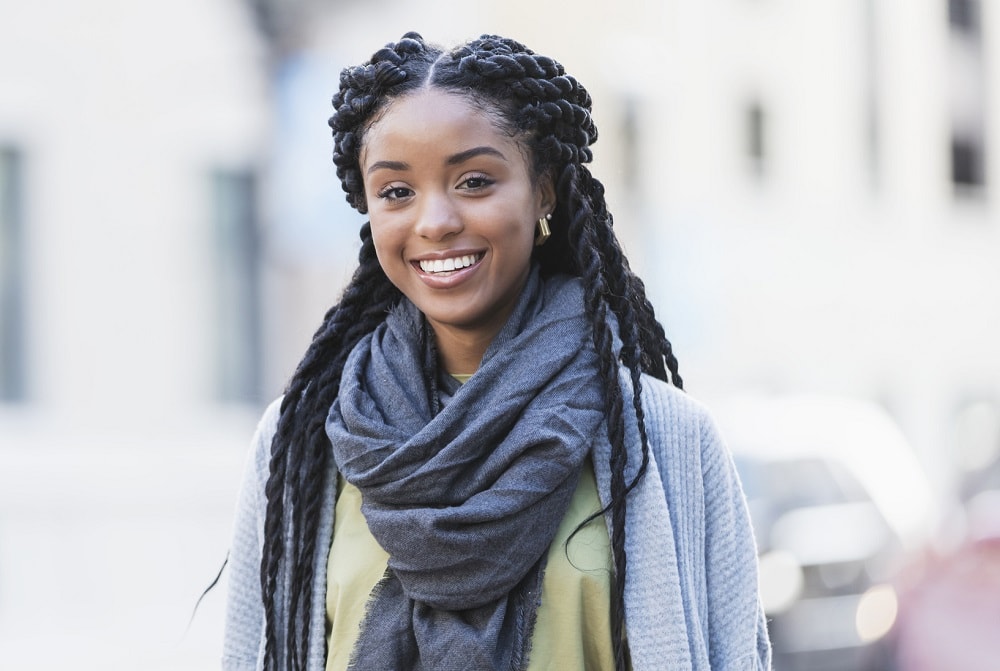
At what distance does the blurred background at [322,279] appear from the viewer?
745cm

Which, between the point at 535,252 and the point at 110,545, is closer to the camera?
the point at 535,252

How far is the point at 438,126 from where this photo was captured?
249 cm

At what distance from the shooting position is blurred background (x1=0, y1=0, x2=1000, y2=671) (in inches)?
293

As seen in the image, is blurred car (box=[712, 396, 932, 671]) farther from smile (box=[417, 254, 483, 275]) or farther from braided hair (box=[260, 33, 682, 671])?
smile (box=[417, 254, 483, 275])

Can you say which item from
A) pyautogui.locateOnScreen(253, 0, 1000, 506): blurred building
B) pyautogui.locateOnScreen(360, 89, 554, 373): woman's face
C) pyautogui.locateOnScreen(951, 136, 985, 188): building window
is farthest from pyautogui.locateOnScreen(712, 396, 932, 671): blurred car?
pyautogui.locateOnScreen(951, 136, 985, 188): building window

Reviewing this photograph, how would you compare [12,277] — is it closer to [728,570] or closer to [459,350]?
[459,350]

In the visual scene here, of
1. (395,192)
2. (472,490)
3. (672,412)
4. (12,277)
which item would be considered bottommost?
(472,490)

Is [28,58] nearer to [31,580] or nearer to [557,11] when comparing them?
[31,580]

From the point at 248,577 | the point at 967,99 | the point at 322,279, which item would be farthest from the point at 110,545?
the point at 967,99

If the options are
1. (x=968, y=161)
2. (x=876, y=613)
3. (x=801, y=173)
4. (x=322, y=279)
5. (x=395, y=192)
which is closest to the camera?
(x=395, y=192)

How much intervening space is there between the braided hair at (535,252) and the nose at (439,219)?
0.18 meters

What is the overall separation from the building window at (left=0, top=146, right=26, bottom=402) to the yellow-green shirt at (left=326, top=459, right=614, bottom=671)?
819 centimetres

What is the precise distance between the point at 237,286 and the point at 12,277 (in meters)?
1.88

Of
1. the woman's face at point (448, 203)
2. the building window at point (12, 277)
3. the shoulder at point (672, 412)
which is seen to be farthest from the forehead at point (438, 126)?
the building window at point (12, 277)
